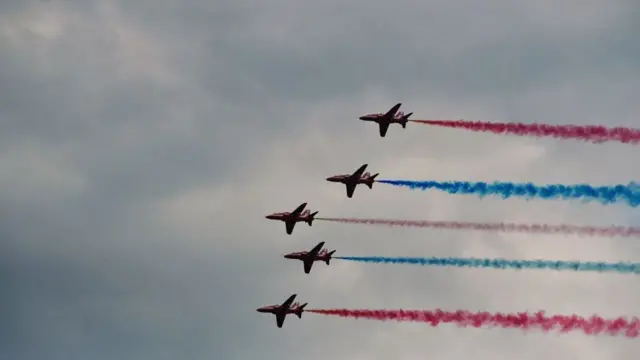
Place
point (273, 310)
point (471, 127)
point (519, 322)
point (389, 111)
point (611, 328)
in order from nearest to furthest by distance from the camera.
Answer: point (611, 328)
point (519, 322)
point (471, 127)
point (389, 111)
point (273, 310)

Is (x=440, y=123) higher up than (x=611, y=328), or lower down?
higher up

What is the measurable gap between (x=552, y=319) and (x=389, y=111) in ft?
108

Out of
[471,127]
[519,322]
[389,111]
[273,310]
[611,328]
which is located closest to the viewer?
[611,328]

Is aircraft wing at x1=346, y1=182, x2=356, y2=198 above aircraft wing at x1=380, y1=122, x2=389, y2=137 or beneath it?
beneath

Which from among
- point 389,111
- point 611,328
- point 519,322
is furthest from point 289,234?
point 611,328

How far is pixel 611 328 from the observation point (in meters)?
93.6

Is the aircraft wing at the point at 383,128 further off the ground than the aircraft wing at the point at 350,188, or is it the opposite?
the aircraft wing at the point at 383,128

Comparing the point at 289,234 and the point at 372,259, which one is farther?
the point at 289,234

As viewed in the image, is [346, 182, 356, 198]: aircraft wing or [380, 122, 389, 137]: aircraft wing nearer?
[380, 122, 389, 137]: aircraft wing

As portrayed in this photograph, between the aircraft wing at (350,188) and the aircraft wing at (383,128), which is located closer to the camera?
the aircraft wing at (383,128)

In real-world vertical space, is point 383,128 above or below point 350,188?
→ above

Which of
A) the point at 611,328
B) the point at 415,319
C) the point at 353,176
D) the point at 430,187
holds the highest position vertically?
the point at 353,176

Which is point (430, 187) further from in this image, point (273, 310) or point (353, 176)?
point (273, 310)

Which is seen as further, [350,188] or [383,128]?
[350,188]
